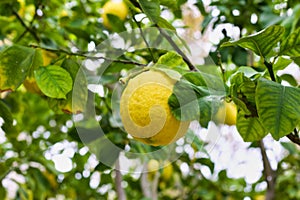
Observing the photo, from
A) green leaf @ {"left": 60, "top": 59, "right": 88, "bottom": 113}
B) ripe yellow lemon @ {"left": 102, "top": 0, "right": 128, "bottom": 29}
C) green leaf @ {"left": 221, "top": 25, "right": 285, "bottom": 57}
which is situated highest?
green leaf @ {"left": 221, "top": 25, "right": 285, "bottom": 57}

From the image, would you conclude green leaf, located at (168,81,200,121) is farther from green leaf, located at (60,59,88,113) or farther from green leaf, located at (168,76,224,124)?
Result: green leaf, located at (60,59,88,113)

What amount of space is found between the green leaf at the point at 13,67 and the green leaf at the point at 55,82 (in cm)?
3

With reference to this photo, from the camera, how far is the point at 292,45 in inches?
23.2

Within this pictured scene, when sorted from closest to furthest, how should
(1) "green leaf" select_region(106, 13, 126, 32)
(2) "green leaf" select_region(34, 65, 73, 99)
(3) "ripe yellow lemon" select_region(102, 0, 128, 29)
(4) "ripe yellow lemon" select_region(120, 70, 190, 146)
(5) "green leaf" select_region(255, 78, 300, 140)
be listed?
(5) "green leaf" select_region(255, 78, 300, 140)
(4) "ripe yellow lemon" select_region(120, 70, 190, 146)
(2) "green leaf" select_region(34, 65, 73, 99)
(1) "green leaf" select_region(106, 13, 126, 32)
(3) "ripe yellow lemon" select_region(102, 0, 128, 29)

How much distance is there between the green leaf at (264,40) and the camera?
1.82 ft

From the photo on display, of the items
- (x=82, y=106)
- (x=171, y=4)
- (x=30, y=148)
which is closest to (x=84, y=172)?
(x=30, y=148)

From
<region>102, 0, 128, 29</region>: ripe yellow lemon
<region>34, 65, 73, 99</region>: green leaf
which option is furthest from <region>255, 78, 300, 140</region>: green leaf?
<region>102, 0, 128, 29</region>: ripe yellow lemon

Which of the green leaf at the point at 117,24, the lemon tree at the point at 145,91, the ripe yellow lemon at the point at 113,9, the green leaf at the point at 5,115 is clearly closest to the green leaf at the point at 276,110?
the lemon tree at the point at 145,91

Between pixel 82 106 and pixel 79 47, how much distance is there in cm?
56

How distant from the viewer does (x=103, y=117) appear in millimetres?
1152

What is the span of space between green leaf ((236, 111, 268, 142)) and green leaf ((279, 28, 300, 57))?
0.12 m

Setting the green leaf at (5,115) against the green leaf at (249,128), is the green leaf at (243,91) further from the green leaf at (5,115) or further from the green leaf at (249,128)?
the green leaf at (5,115)

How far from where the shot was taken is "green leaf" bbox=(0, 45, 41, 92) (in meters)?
0.73

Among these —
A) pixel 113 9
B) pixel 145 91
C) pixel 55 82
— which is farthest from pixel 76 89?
pixel 113 9
